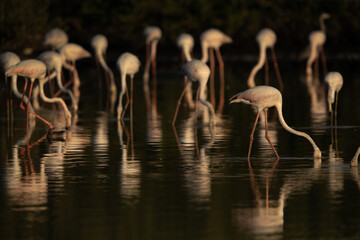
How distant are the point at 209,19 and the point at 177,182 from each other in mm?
31508

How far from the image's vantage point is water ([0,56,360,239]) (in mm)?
8227

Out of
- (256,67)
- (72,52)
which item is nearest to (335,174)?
(72,52)

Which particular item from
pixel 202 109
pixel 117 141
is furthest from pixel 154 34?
pixel 117 141

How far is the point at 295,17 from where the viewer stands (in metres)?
43.0

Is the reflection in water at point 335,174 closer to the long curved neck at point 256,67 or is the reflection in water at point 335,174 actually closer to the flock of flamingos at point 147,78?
the flock of flamingos at point 147,78

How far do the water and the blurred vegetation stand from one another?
20435 millimetres

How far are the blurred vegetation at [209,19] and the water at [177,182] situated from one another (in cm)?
2043

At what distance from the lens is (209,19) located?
41.6 m

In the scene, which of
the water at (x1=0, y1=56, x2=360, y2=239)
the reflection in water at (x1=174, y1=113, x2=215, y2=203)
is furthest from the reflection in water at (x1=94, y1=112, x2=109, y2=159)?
the reflection in water at (x1=174, y1=113, x2=215, y2=203)

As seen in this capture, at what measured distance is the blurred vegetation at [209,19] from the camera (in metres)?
38.0

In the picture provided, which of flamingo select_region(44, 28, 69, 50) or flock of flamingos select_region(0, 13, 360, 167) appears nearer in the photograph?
flock of flamingos select_region(0, 13, 360, 167)

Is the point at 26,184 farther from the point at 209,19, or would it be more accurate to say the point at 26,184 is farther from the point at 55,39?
the point at 209,19

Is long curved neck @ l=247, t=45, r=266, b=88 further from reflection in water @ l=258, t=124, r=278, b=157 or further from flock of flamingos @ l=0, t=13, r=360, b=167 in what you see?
reflection in water @ l=258, t=124, r=278, b=157

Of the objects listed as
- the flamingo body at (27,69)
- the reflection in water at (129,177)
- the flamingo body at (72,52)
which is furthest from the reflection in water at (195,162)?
the flamingo body at (72,52)
